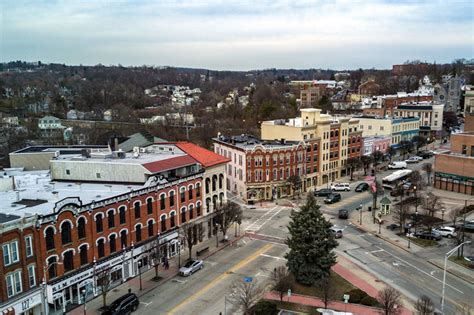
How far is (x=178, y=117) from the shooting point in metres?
156

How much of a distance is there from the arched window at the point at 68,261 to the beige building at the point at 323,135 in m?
47.1

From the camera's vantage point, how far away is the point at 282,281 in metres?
37.5

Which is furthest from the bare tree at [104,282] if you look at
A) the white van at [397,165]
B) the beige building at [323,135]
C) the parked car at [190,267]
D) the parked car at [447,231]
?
the white van at [397,165]

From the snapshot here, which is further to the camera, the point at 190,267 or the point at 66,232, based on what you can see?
the point at 190,267

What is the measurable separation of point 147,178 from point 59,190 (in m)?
8.34

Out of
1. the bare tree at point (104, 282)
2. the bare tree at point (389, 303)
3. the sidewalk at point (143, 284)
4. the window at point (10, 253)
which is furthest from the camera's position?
the sidewalk at point (143, 284)

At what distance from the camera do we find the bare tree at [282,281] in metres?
37.4

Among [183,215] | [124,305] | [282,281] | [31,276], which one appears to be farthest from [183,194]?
[31,276]

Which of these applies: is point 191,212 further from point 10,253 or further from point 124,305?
point 10,253

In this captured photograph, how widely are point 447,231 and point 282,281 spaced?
1001 inches

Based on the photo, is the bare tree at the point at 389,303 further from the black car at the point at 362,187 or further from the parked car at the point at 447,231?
the black car at the point at 362,187

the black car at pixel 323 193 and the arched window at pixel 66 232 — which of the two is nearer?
the arched window at pixel 66 232

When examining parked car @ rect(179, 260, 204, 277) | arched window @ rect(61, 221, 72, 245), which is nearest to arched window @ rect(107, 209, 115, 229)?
arched window @ rect(61, 221, 72, 245)

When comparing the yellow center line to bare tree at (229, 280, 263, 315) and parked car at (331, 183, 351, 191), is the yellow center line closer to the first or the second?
bare tree at (229, 280, 263, 315)
